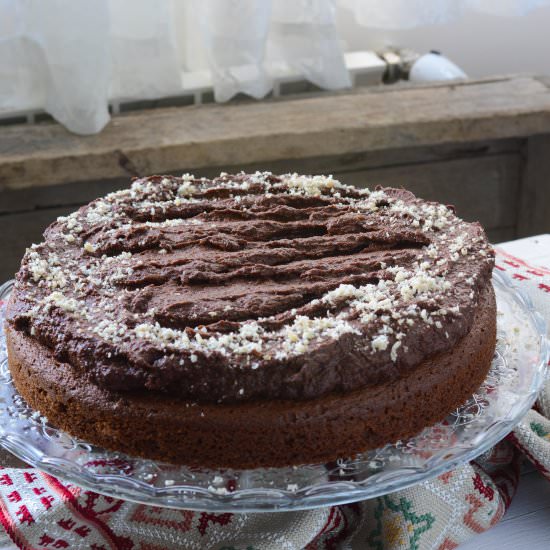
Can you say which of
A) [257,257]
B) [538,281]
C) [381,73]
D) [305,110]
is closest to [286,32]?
[305,110]

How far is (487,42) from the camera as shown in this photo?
9.95ft

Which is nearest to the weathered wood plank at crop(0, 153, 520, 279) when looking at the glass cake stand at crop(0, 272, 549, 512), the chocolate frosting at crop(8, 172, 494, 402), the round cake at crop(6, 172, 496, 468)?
the chocolate frosting at crop(8, 172, 494, 402)

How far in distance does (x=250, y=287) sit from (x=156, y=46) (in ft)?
4.27

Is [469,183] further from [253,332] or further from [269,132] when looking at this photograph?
[253,332]

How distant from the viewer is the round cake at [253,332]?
3.50 ft

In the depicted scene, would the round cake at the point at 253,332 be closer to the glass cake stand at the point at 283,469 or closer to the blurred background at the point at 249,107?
the glass cake stand at the point at 283,469

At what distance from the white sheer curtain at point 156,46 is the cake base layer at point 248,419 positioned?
1245 mm

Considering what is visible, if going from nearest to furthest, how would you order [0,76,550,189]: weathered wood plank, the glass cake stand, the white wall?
1. the glass cake stand
2. [0,76,550,189]: weathered wood plank
3. the white wall

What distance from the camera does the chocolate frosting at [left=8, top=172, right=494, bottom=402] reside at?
107cm

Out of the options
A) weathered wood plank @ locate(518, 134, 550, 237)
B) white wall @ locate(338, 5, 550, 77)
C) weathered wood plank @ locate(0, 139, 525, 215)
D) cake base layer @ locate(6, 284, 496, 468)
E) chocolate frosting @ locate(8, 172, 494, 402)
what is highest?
chocolate frosting @ locate(8, 172, 494, 402)

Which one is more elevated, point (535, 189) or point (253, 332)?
point (253, 332)

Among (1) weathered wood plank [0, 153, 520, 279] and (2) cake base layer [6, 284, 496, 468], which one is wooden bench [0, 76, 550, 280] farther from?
(2) cake base layer [6, 284, 496, 468]

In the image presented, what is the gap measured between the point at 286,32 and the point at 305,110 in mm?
248

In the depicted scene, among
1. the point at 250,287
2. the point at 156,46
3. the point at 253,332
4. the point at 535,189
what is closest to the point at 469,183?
the point at 535,189
